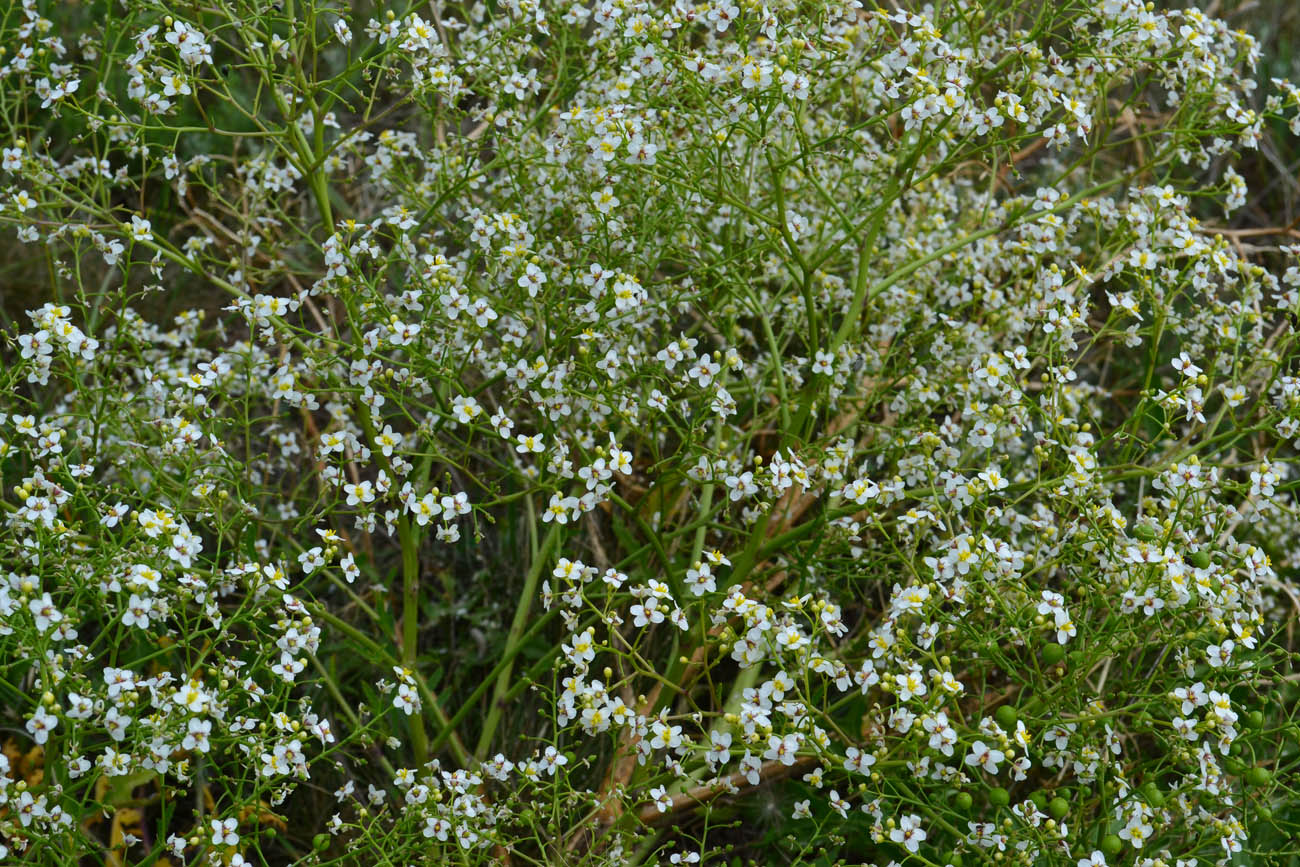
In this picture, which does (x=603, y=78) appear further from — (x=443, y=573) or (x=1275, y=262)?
(x=1275, y=262)

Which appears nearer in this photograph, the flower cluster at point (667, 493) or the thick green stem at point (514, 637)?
the flower cluster at point (667, 493)

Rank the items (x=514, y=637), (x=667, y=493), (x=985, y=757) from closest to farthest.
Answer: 1. (x=985, y=757)
2. (x=514, y=637)
3. (x=667, y=493)

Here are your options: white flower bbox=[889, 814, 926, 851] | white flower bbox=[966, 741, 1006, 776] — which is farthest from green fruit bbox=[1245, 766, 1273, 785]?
white flower bbox=[889, 814, 926, 851]

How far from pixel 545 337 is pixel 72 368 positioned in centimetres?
100

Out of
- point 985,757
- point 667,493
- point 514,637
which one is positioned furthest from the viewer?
point 667,493

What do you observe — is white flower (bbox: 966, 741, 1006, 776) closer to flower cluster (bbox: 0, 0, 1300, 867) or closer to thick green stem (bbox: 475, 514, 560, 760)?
flower cluster (bbox: 0, 0, 1300, 867)

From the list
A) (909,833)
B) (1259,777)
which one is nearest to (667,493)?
(909,833)

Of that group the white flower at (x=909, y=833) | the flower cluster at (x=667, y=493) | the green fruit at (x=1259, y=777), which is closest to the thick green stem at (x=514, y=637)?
the flower cluster at (x=667, y=493)

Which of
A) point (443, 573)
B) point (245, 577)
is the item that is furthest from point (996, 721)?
point (443, 573)

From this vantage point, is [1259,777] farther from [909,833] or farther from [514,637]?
[514,637]

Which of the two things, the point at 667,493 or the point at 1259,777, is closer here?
the point at 1259,777

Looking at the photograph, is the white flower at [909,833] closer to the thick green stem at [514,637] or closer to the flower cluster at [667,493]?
the flower cluster at [667,493]

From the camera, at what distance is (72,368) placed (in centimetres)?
278

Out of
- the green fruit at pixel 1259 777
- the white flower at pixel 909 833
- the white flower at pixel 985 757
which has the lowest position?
the white flower at pixel 909 833
